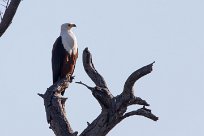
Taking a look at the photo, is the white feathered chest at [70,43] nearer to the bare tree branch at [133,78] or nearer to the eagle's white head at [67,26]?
the eagle's white head at [67,26]

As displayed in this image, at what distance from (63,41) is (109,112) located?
4.31 metres

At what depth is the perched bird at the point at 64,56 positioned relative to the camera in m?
9.78

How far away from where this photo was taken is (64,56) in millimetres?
9789

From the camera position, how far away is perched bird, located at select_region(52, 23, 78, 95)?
9.78m

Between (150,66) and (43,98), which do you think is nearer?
(150,66)

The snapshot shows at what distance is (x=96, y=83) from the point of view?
5930 millimetres

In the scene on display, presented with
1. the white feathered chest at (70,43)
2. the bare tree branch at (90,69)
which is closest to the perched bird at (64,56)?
the white feathered chest at (70,43)

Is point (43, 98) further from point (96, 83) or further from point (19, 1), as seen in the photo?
point (19, 1)

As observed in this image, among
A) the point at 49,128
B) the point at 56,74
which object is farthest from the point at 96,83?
the point at 56,74

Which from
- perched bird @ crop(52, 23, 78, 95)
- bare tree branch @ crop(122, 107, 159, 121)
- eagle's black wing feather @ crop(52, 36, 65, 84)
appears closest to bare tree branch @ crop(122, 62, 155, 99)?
bare tree branch @ crop(122, 107, 159, 121)

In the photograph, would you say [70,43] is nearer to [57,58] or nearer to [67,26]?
[57,58]

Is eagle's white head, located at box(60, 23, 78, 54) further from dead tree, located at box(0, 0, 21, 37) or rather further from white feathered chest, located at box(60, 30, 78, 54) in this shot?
dead tree, located at box(0, 0, 21, 37)

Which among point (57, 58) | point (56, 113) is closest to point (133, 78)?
point (56, 113)

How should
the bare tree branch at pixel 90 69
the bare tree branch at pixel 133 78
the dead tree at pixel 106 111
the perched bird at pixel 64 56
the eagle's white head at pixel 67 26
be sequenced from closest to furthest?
the bare tree branch at pixel 133 78 < the dead tree at pixel 106 111 < the bare tree branch at pixel 90 69 < the perched bird at pixel 64 56 < the eagle's white head at pixel 67 26
